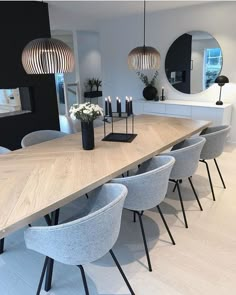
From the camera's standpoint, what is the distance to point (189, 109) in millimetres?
4645

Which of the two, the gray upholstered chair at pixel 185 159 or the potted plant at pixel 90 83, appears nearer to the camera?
the gray upholstered chair at pixel 185 159

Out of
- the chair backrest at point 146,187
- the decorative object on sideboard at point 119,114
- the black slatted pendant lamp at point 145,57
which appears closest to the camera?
the chair backrest at point 146,187

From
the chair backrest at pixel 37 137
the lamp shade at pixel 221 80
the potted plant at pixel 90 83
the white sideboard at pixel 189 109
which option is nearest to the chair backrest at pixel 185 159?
the chair backrest at pixel 37 137

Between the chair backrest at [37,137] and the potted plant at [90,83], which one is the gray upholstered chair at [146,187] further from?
the potted plant at [90,83]

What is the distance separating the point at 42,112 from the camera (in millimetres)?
4371

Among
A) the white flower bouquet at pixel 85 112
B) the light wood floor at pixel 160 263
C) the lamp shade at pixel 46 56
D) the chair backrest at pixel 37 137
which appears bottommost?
the light wood floor at pixel 160 263

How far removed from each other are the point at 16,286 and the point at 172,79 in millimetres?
4517

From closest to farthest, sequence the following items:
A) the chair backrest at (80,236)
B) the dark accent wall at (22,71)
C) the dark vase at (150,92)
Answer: the chair backrest at (80,236), the dark accent wall at (22,71), the dark vase at (150,92)

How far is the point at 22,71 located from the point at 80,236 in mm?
3317

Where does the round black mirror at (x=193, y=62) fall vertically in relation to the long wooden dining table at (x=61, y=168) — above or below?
above

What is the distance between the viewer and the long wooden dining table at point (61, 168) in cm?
142

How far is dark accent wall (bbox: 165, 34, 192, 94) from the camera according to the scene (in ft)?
16.2

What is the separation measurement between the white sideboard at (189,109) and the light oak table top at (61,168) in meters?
1.58

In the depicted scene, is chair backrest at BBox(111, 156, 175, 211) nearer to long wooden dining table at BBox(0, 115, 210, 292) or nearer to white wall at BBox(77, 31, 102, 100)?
long wooden dining table at BBox(0, 115, 210, 292)
